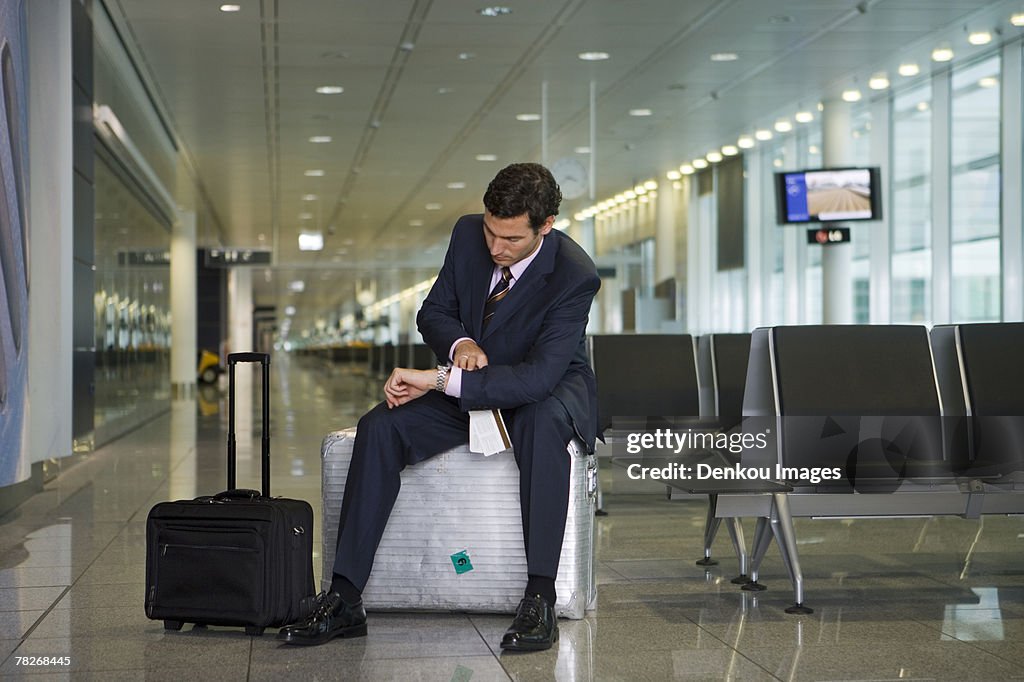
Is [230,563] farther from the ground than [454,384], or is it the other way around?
[454,384]

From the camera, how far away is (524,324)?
3918 millimetres

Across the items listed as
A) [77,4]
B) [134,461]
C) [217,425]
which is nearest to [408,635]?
[134,461]

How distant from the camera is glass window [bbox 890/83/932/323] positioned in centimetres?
1427

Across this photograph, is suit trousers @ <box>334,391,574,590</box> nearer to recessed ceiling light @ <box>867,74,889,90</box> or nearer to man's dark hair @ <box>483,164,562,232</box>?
man's dark hair @ <box>483,164,562,232</box>

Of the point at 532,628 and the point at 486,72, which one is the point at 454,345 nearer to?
the point at 532,628

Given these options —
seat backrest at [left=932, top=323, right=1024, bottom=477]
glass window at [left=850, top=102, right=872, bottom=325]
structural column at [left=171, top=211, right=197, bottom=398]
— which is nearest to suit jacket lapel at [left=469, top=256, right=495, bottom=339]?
seat backrest at [left=932, top=323, right=1024, bottom=477]

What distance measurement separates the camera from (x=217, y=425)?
13.9m

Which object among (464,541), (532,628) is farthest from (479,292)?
(532,628)

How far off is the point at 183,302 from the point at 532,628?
24648mm

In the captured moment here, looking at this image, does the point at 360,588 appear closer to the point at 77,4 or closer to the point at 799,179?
the point at 77,4

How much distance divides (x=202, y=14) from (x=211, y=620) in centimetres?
765

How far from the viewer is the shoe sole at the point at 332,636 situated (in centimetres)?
347

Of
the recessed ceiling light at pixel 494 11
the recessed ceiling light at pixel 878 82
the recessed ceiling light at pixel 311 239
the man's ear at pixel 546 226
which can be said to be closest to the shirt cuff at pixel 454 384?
the man's ear at pixel 546 226

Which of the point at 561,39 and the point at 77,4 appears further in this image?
the point at 561,39
